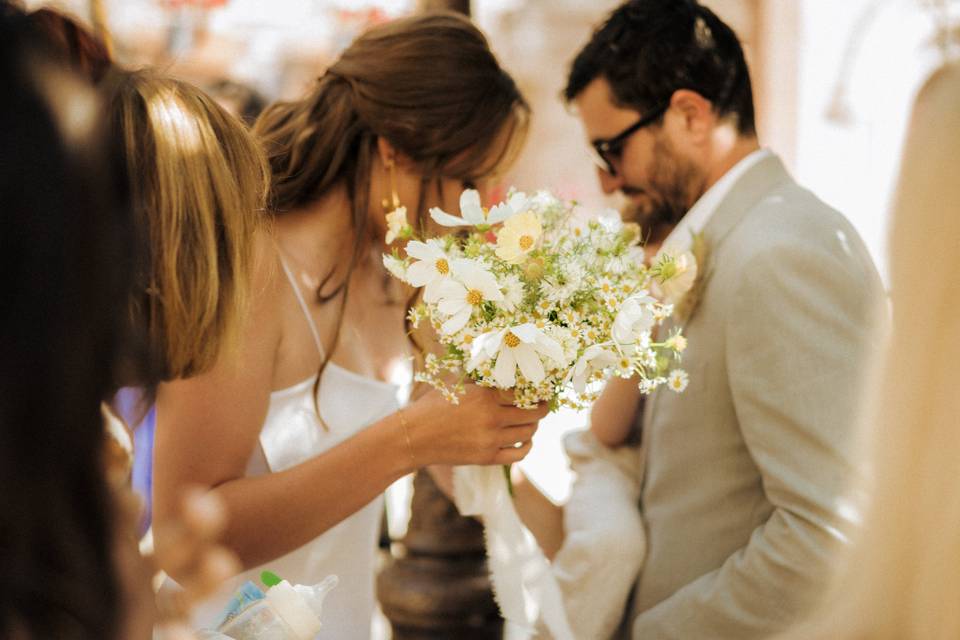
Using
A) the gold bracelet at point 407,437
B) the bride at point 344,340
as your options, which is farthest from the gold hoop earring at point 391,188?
the gold bracelet at point 407,437

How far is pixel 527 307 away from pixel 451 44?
89 cm

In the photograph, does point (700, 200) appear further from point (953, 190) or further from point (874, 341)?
point (953, 190)

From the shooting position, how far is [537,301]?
6.16 ft

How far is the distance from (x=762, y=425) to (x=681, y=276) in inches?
14.7

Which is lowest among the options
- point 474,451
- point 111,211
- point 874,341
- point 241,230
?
point 474,451

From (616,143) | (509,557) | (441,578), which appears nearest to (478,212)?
(509,557)

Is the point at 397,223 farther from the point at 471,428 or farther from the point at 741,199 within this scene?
the point at 741,199

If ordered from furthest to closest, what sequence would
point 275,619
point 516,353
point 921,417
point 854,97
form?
point 854,97
point 516,353
point 275,619
point 921,417

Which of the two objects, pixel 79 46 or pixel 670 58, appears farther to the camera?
pixel 670 58

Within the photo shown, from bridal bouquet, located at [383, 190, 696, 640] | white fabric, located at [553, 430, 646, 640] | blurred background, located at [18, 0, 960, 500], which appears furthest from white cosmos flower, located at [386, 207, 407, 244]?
blurred background, located at [18, 0, 960, 500]

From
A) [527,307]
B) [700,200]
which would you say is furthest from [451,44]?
[527,307]

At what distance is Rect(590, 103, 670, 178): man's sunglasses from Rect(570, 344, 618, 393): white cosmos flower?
104cm

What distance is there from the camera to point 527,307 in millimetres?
1866

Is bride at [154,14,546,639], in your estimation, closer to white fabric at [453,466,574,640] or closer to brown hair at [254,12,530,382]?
brown hair at [254,12,530,382]
